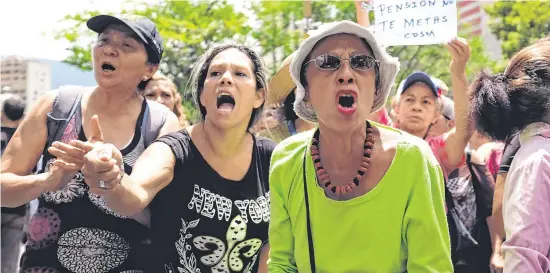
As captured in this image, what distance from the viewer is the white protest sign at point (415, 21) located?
3611mm

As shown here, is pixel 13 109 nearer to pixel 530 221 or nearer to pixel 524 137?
pixel 524 137

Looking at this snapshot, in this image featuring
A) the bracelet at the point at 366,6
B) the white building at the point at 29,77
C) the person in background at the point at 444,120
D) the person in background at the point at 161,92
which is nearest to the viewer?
the bracelet at the point at 366,6

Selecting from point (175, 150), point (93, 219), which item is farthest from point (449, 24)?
point (93, 219)

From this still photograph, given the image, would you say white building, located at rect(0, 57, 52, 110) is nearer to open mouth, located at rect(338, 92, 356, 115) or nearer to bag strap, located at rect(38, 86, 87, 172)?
bag strap, located at rect(38, 86, 87, 172)

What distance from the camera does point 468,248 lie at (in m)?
3.79

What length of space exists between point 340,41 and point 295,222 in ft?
2.24

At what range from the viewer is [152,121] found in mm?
2869

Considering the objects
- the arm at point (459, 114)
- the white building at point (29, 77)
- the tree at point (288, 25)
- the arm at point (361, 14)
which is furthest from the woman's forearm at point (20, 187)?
the white building at point (29, 77)

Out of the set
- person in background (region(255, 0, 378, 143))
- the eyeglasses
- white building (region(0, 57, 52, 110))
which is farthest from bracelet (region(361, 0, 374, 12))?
white building (region(0, 57, 52, 110))

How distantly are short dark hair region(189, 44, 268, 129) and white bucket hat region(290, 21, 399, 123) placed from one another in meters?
0.68

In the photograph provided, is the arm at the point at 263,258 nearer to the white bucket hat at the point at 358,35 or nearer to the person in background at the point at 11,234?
the white bucket hat at the point at 358,35

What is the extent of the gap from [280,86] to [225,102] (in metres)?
0.90

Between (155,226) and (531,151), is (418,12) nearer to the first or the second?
(531,151)

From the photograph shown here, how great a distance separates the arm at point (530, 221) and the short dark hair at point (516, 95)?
0.97 ft
